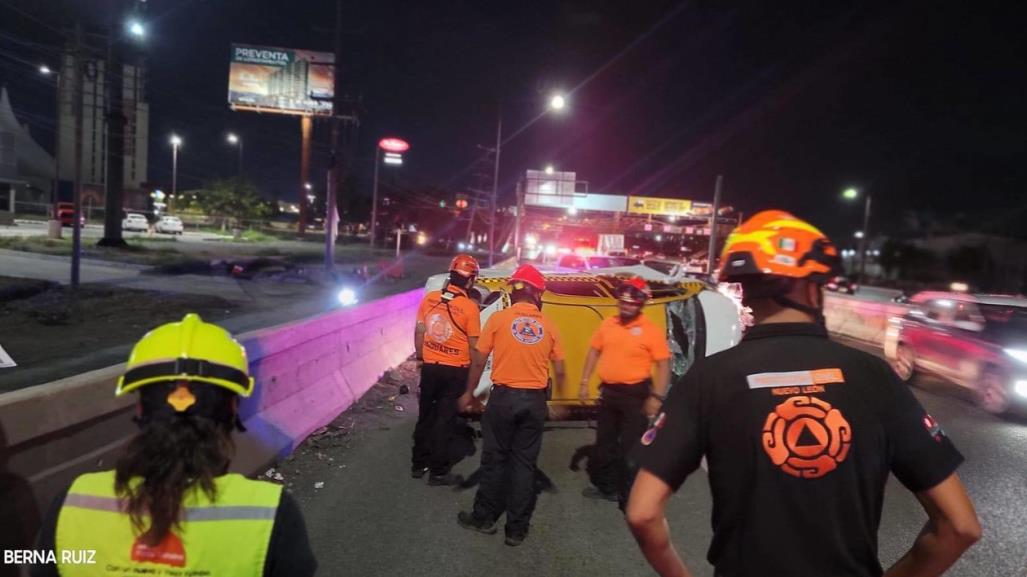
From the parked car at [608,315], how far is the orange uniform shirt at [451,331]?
4.79 ft

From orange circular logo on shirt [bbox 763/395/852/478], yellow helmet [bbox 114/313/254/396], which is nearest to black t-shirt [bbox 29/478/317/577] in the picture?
yellow helmet [bbox 114/313/254/396]

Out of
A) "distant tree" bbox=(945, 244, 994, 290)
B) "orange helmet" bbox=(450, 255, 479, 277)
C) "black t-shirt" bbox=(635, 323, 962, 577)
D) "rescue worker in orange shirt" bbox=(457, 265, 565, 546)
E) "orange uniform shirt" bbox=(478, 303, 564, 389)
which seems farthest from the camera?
"distant tree" bbox=(945, 244, 994, 290)

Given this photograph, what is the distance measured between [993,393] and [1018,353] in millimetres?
667

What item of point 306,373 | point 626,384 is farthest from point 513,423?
point 306,373

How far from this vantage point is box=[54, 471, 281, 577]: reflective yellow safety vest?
1762 mm

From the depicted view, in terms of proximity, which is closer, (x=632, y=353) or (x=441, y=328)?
(x=632, y=353)

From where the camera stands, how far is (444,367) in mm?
6121

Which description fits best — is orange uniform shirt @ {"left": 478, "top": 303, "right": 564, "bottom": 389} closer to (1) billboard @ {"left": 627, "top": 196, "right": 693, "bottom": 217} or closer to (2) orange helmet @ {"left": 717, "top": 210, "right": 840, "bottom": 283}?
(2) orange helmet @ {"left": 717, "top": 210, "right": 840, "bottom": 283}

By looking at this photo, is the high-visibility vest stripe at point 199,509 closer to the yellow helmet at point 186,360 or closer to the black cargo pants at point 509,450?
the yellow helmet at point 186,360

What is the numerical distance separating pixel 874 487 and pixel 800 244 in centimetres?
71

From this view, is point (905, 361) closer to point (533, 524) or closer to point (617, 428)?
point (617, 428)

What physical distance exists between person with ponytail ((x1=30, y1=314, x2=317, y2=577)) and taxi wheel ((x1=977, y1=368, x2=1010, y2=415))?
10247 mm

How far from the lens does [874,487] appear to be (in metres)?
1.93

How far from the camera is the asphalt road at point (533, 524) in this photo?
14.7ft
